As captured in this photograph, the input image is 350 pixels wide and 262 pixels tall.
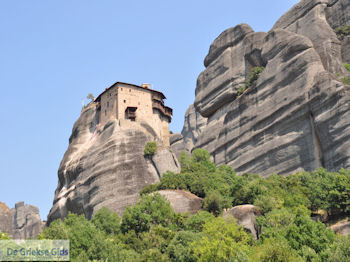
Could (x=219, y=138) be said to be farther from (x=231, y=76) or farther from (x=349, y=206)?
(x=349, y=206)

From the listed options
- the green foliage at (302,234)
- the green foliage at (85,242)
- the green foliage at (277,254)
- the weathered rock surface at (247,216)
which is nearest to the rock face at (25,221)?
the green foliage at (85,242)

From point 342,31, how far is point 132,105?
3053cm

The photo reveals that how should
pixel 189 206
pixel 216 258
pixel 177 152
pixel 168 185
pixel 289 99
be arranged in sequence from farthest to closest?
pixel 177 152 < pixel 289 99 < pixel 168 185 < pixel 189 206 < pixel 216 258

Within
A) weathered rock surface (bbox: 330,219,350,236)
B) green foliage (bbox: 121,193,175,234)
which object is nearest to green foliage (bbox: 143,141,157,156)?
green foliage (bbox: 121,193,175,234)

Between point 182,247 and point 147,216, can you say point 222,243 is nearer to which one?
point 182,247

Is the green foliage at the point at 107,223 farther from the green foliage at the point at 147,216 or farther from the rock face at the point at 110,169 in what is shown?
the rock face at the point at 110,169

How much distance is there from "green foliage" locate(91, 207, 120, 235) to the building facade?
20.6 meters

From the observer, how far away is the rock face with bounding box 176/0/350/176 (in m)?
54.4

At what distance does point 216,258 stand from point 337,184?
604 inches

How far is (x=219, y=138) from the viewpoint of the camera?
231 ft

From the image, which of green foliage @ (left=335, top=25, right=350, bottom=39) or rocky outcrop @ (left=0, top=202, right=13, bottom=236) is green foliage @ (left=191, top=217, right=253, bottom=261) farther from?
green foliage @ (left=335, top=25, right=350, bottom=39)

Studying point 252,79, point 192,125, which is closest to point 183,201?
point 252,79

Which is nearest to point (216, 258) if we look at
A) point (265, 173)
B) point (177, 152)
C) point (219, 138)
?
point (265, 173)

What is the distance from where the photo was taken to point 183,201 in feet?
169
